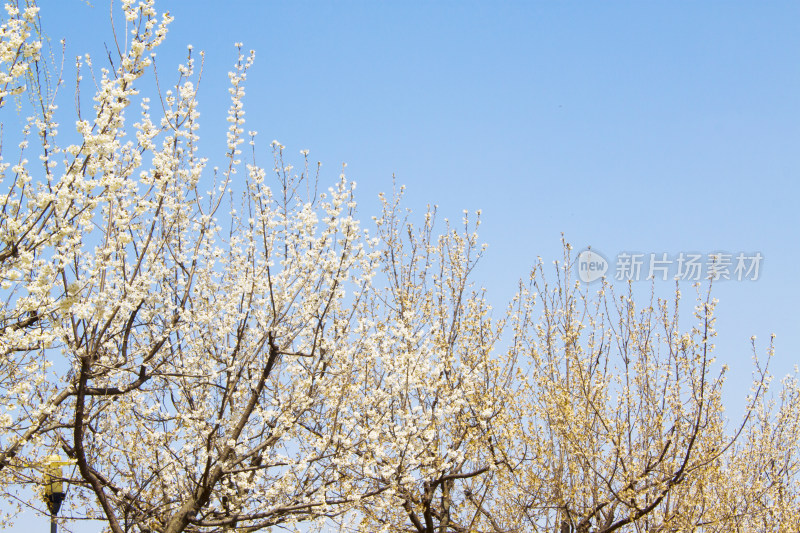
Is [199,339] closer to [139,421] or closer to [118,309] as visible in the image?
[139,421]

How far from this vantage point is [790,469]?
14.0 metres

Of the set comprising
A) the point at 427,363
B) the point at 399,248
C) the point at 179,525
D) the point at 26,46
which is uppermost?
the point at 399,248

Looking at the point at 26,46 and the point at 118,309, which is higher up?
the point at 26,46

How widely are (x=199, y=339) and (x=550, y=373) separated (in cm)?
569

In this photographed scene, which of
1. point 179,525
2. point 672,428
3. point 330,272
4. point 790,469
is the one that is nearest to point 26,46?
point 330,272

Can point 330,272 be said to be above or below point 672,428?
above

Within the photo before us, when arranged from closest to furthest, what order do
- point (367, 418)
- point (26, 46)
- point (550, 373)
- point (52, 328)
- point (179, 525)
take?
point (26, 46) < point (52, 328) < point (179, 525) < point (367, 418) < point (550, 373)

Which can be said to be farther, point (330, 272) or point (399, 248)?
point (399, 248)

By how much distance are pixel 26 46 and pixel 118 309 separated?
2367mm

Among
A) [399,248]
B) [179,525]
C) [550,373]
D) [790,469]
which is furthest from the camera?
[790,469]

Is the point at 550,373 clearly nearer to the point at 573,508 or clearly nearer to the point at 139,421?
the point at 573,508

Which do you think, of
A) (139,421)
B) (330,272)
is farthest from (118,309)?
(139,421)

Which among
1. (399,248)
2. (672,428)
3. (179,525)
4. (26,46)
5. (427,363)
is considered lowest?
(179,525)

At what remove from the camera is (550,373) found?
10961mm
